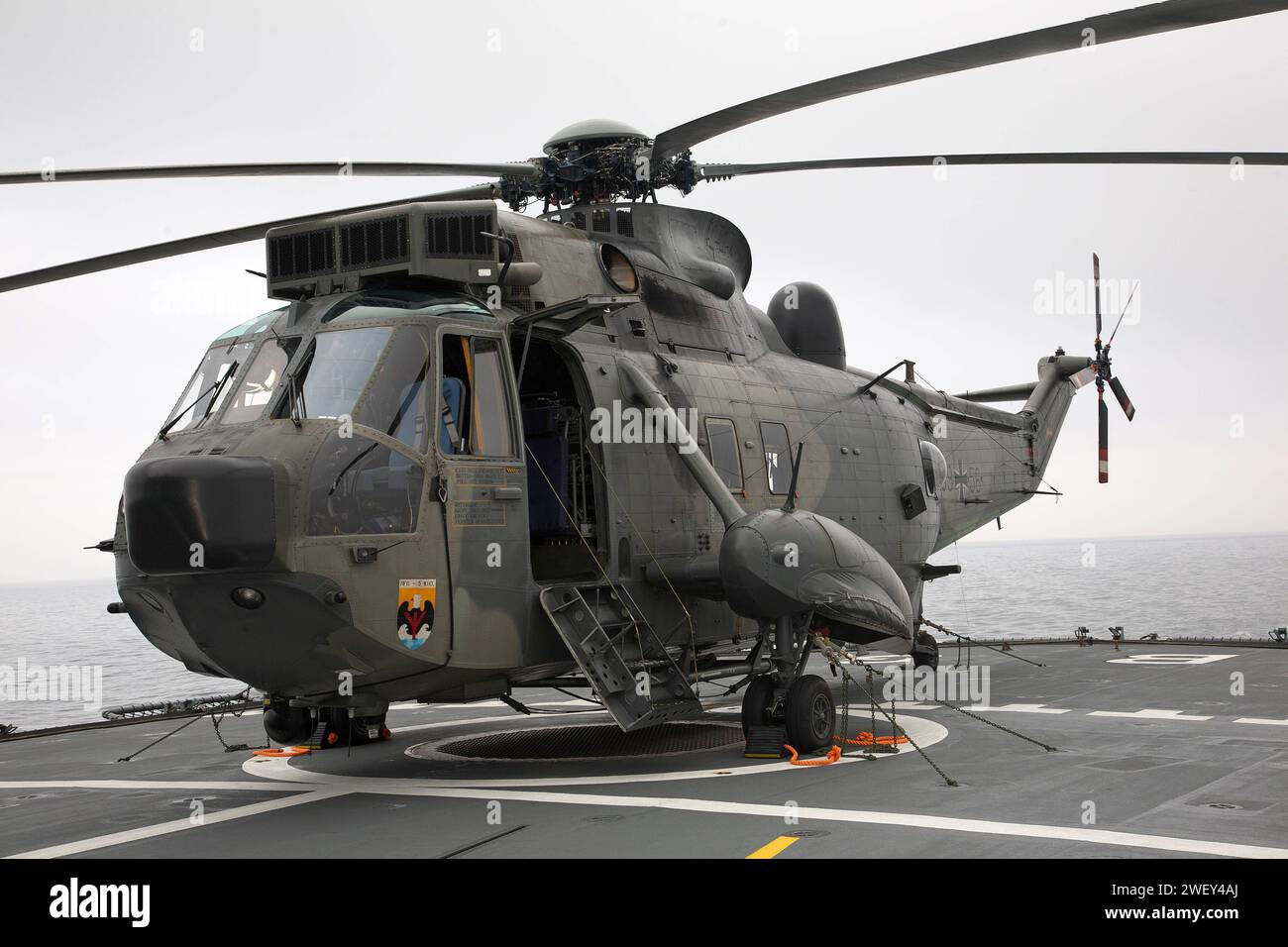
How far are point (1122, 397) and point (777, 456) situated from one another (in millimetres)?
8657

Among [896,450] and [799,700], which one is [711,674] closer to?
[799,700]

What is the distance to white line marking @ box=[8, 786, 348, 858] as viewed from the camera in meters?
8.05

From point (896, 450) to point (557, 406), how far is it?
556 cm

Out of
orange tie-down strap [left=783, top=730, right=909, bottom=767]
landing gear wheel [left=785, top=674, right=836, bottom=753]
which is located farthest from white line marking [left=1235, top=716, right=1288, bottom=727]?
landing gear wheel [left=785, top=674, right=836, bottom=753]

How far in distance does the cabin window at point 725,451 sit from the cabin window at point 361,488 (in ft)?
13.1

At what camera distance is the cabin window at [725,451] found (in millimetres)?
12398

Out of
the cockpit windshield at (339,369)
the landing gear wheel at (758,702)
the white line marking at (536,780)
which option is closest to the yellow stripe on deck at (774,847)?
the white line marking at (536,780)

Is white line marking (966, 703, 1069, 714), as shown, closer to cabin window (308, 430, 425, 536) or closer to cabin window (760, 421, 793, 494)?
cabin window (760, 421, 793, 494)

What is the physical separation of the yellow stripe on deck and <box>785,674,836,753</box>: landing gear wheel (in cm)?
336

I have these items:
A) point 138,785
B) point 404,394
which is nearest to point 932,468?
point 404,394

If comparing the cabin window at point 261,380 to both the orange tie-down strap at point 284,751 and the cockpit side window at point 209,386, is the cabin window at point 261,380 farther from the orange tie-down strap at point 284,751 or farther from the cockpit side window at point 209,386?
the orange tie-down strap at point 284,751

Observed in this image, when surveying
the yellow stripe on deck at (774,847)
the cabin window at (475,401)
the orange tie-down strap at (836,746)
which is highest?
the cabin window at (475,401)

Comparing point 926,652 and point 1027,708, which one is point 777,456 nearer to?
point 1027,708

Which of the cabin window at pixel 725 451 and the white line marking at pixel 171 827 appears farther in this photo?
the cabin window at pixel 725 451
